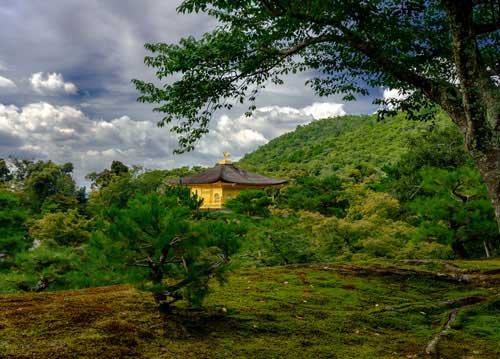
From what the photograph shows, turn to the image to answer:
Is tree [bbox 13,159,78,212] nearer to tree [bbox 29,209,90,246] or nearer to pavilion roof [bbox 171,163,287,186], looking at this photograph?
pavilion roof [bbox 171,163,287,186]

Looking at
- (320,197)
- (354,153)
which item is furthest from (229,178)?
(354,153)

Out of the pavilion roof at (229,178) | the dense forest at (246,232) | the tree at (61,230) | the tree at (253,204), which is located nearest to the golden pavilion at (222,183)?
the pavilion roof at (229,178)

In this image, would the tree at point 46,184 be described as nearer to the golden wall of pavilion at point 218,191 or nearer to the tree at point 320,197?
the golden wall of pavilion at point 218,191

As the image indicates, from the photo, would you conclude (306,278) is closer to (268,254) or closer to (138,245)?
(268,254)

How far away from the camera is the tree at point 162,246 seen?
8.15ft

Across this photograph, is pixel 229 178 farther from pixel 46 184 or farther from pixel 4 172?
pixel 4 172

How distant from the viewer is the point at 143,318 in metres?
2.78

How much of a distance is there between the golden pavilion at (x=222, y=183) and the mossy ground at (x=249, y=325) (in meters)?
17.5

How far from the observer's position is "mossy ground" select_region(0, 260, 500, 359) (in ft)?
7.59

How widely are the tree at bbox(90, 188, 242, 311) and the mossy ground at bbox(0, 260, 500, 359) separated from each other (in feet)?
0.96

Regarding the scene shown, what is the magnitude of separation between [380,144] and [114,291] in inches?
1304

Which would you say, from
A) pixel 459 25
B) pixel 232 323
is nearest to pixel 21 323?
pixel 232 323

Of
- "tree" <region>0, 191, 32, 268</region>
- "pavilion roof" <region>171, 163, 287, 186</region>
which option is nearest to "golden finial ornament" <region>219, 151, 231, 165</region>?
"pavilion roof" <region>171, 163, 287, 186</region>

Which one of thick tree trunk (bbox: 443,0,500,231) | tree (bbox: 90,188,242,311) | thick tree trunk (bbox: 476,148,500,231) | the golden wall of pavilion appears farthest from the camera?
the golden wall of pavilion
